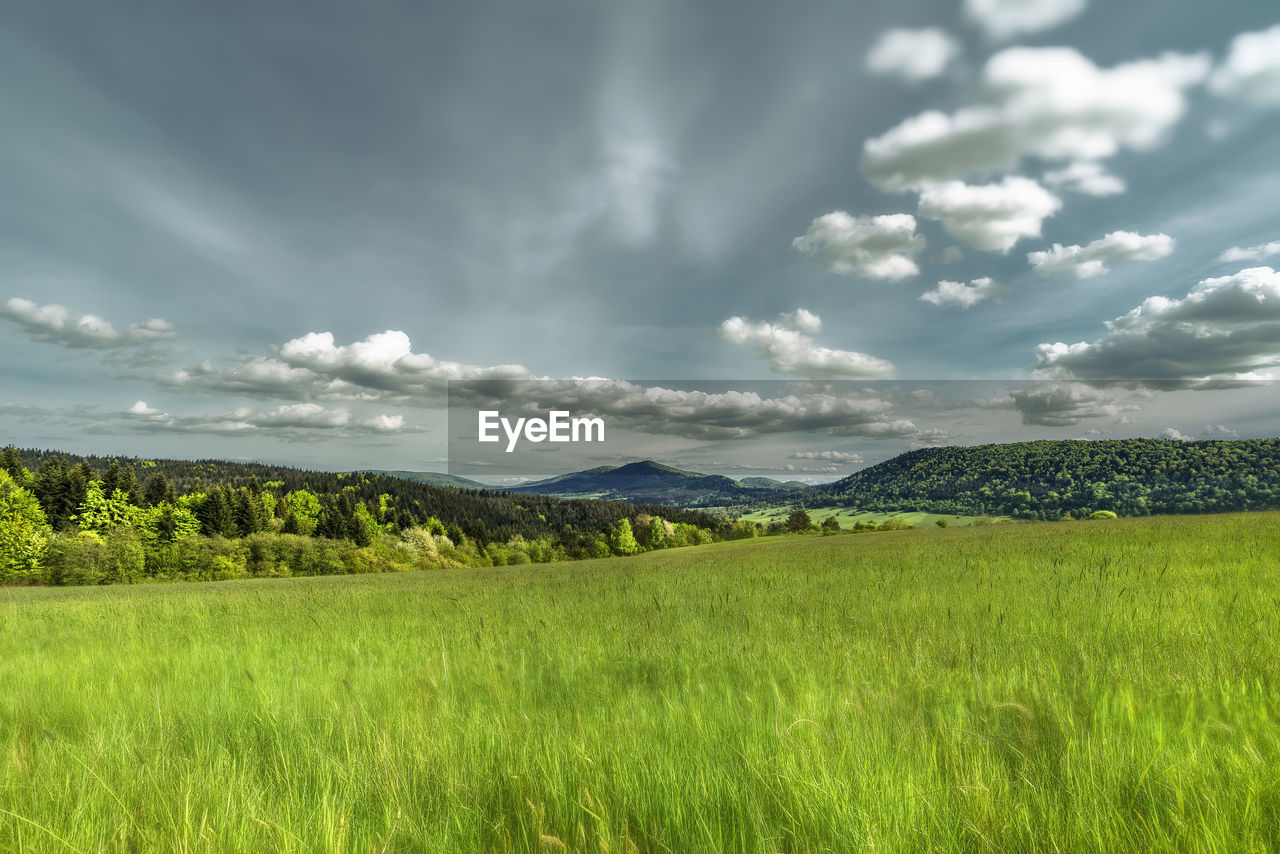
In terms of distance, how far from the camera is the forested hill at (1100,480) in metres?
112

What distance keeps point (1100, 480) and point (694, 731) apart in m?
194

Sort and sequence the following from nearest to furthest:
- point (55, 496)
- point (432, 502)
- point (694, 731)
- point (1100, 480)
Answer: point (694, 731), point (55, 496), point (432, 502), point (1100, 480)

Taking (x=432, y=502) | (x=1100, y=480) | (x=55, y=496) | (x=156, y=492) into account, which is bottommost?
(x=432, y=502)

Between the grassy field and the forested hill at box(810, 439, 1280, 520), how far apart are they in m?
127

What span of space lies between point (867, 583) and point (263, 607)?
12043 millimetres

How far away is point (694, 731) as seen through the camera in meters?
3.05

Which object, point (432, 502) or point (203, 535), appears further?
point (432, 502)

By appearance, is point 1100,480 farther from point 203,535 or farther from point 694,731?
point 203,535

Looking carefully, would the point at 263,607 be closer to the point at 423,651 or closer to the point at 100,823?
the point at 423,651

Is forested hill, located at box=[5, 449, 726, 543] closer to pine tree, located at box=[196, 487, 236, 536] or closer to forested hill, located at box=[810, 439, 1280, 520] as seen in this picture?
pine tree, located at box=[196, 487, 236, 536]

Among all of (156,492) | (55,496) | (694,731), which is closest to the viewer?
(694,731)

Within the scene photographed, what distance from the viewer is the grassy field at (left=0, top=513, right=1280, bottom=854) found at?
2.10m

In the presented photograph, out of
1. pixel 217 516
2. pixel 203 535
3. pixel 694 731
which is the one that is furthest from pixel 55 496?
pixel 694 731

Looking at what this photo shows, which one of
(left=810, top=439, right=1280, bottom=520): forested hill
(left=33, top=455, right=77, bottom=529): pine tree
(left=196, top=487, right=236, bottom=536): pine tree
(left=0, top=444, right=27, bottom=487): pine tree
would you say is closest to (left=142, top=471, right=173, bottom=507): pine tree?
(left=196, top=487, right=236, bottom=536): pine tree
